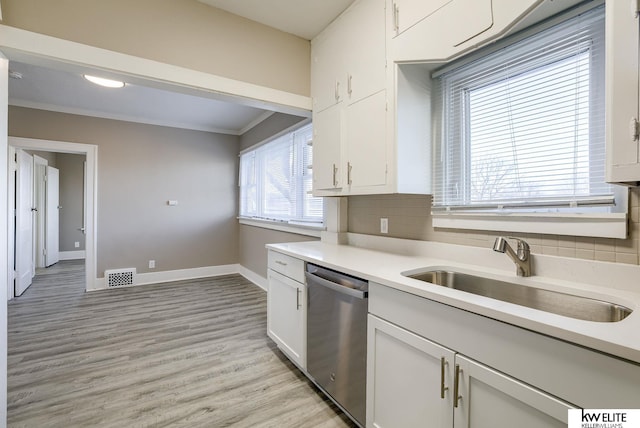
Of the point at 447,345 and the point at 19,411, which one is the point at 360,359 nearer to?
the point at 447,345

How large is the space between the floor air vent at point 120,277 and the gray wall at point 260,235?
1.67 metres

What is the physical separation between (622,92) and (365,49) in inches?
57.6

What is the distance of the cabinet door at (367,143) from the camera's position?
1841 millimetres

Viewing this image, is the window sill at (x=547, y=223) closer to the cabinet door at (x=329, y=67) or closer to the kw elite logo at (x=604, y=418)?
the kw elite logo at (x=604, y=418)

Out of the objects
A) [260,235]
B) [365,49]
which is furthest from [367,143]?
[260,235]

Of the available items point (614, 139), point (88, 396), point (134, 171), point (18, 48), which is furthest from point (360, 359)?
point (134, 171)

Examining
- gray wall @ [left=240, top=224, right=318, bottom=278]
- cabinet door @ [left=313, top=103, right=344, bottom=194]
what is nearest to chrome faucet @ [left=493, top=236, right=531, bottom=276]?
cabinet door @ [left=313, top=103, right=344, bottom=194]

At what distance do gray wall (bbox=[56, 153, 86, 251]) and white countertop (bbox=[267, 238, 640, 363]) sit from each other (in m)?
7.03

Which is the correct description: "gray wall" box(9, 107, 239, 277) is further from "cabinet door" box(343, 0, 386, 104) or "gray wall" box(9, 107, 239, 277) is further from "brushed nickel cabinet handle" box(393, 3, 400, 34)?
"brushed nickel cabinet handle" box(393, 3, 400, 34)

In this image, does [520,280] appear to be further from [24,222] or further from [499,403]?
[24,222]

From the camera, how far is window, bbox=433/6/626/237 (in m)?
1.26

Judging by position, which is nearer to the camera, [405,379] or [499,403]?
[499,403]

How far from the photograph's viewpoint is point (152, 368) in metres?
2.20

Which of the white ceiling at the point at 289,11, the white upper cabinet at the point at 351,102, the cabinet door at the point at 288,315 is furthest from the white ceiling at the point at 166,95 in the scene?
the cabinet door at the point at 288,315
